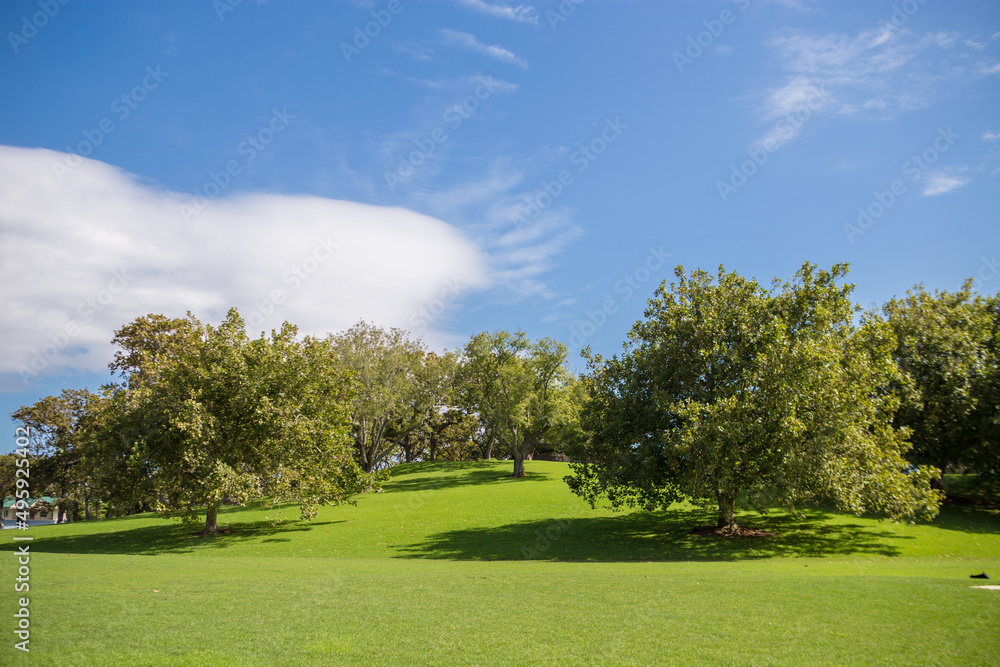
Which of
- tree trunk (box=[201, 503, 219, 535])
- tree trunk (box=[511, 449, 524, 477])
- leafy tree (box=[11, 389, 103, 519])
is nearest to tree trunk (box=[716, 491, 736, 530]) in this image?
tree trunk (box=[201, 503, 219, 535])

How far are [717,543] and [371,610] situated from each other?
19.9 metres

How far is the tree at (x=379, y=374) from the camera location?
52.4 meters

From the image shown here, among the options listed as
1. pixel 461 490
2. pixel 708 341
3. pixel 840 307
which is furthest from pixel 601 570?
pixel 461 490

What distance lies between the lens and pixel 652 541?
89.1 feet

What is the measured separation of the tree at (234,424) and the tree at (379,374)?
63.0ft

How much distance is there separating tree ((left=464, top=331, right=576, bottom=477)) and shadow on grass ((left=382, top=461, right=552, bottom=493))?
2.49m

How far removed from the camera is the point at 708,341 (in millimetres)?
25438

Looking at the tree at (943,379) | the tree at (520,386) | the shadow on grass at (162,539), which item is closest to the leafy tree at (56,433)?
the shadow on grass at (162,539)

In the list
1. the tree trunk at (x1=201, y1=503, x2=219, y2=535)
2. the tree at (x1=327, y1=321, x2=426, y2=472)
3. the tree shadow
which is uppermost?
the tree at (x1=327, y1=321, x2=426, y2=472)

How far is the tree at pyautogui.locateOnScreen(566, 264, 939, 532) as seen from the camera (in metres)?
22.0

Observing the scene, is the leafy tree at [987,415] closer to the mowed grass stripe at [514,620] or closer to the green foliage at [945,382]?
the green foliage at [945,382]

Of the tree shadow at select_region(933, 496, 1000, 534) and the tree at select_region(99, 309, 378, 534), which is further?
the tree shadow at select_region(933, 496, 1000, 534)

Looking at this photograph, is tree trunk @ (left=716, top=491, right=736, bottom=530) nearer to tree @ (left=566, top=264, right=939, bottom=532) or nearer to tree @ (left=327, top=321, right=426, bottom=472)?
tree @ (left=566, top=264, right=939, bottom=532)

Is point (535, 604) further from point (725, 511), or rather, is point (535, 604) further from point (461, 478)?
point (461, 478)
